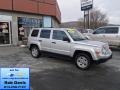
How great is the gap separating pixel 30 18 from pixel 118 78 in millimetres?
14090

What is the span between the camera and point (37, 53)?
1261cm

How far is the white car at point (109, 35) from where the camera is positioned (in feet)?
56.9

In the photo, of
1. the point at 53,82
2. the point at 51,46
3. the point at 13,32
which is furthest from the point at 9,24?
the point at 53,82

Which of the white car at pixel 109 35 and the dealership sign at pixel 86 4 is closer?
the white car at pixel 109 35

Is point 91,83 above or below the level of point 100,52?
below

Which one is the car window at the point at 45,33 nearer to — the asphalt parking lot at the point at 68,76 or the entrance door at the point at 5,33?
the asphalt parking lot at the point at 68,76

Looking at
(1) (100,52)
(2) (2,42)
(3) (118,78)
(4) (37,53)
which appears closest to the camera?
(3) (118,78)

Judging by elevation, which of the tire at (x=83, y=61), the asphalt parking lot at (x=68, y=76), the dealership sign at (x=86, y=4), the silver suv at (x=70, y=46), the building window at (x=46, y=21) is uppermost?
the dealership sign at (x=86, y=4)

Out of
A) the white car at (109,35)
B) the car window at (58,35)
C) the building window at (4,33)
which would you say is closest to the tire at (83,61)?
the car window at (58,35)

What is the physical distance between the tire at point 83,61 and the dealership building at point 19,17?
9796mm

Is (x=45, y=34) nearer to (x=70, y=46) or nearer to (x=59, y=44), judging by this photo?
(x=59, y=44)

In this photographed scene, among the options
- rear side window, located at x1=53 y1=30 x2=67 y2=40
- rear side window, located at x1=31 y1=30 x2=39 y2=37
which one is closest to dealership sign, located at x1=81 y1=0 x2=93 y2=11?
rear side window, located at x1=31 y1=30 x2=39 y2=37

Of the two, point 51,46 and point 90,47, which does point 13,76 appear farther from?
point 51,46

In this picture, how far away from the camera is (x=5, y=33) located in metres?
18.8
